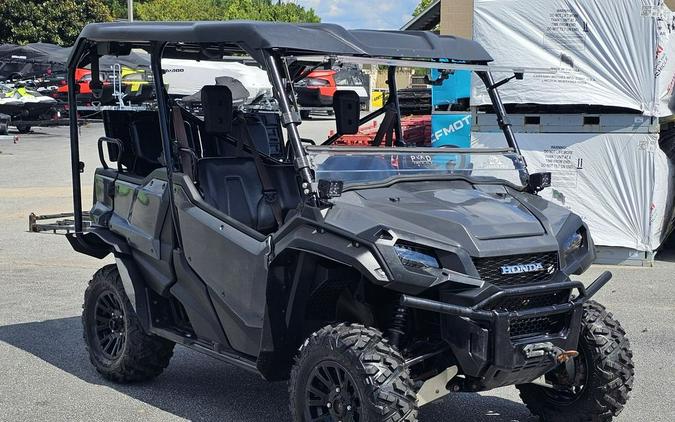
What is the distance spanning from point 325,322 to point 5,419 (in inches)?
78.3

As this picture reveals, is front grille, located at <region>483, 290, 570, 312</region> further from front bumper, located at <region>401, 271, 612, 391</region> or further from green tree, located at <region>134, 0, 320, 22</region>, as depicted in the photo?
green tree, located at <region>134, 0, 320, 22</region>

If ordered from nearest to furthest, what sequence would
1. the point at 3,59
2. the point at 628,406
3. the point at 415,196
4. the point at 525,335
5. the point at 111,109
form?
the point at 525,335 < the point at 415,196 < the point at 628,406 < the point at 111,109 < the point at 3,59

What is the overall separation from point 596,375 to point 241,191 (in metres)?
2.36

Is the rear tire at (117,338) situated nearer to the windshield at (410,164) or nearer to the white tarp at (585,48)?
the windshield at (410,164)

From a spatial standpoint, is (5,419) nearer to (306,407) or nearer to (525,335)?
(306,407)

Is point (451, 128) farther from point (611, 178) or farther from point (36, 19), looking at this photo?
point (36, 19)

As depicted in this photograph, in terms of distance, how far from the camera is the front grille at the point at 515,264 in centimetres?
451

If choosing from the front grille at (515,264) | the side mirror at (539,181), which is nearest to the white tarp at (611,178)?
the side mirror at (539,181)

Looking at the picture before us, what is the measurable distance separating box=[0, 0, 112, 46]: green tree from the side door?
40744 mm

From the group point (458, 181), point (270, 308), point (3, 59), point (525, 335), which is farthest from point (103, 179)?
point (3, 59)

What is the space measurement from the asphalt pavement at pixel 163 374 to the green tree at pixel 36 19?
35.2 m

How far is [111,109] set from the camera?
6.55 metres

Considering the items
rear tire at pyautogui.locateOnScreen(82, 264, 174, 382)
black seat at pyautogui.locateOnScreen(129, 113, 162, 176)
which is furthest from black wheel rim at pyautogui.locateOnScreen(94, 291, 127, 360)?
black seat at pyautogui.locateOnScreen(129, 113, 162, 176)

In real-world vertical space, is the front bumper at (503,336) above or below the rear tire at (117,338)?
above
